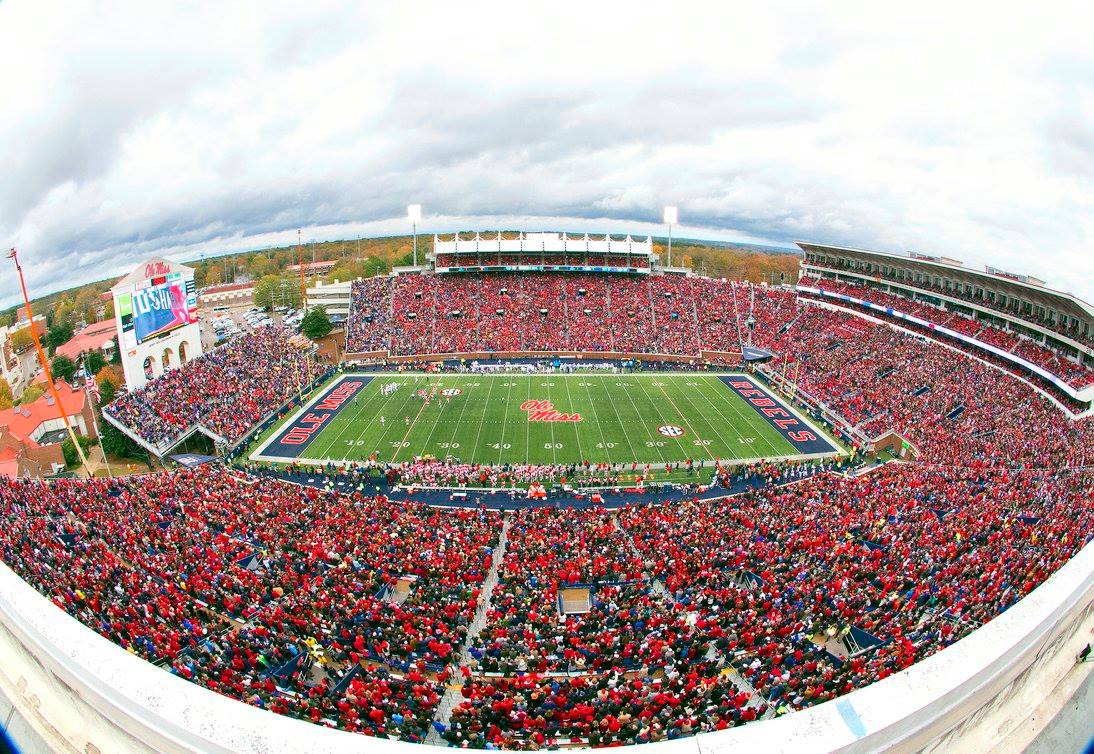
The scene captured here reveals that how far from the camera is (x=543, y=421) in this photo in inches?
1342

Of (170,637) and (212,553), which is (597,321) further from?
(170,637)

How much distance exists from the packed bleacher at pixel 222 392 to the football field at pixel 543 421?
6.80ft

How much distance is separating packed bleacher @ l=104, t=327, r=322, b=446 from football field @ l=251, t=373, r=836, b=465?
207cm

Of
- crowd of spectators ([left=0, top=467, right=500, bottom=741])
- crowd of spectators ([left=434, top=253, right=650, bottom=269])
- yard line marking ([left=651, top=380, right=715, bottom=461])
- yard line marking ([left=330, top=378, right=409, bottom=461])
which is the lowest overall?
yard line marking ([left=651, top=380, right=715, bottom=461])

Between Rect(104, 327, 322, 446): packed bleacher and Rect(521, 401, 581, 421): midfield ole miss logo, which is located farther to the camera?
Rect(521, 401, 581, 421): midfield ole miss logo

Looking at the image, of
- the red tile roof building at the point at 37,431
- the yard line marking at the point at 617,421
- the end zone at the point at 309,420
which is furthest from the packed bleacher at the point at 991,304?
the red tile roof building at the point at 37,431

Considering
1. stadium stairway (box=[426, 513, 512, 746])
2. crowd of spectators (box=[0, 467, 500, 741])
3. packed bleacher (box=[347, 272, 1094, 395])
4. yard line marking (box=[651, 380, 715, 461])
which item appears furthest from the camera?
packed bleacher (box=[347, 272, 1094, 395])

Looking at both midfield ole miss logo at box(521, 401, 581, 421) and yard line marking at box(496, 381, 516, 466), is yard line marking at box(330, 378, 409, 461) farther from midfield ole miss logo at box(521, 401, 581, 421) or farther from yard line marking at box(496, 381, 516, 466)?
midfield ole miss logo at box(521, 401, 581, 421)

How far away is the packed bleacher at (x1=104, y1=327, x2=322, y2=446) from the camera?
1204 inches

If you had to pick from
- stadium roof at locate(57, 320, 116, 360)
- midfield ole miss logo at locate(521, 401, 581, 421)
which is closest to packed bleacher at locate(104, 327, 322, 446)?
midfield ole miss logo at locate(521, 401, 581, 421)

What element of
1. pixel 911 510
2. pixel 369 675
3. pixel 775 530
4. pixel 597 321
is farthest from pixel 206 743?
pixel 597 321

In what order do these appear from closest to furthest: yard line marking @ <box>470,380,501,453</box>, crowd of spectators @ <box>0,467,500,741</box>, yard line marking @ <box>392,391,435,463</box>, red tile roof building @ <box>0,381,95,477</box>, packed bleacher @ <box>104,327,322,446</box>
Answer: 1. crowd of spectators @ <box>0,467,500,741</box>
2. red tile roof building @ <box>0,381,95,477</box>
3. yard line marking @ <box>392,391,435,463</box>
4. packed bleacher @ <box>104,327,322,446</box>
5. yard line marking @ <box>470,380,501,453</box>

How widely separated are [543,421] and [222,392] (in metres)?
18.6

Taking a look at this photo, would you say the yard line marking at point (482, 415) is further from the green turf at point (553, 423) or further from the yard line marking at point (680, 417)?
the yard line marking at point (680, 417)
